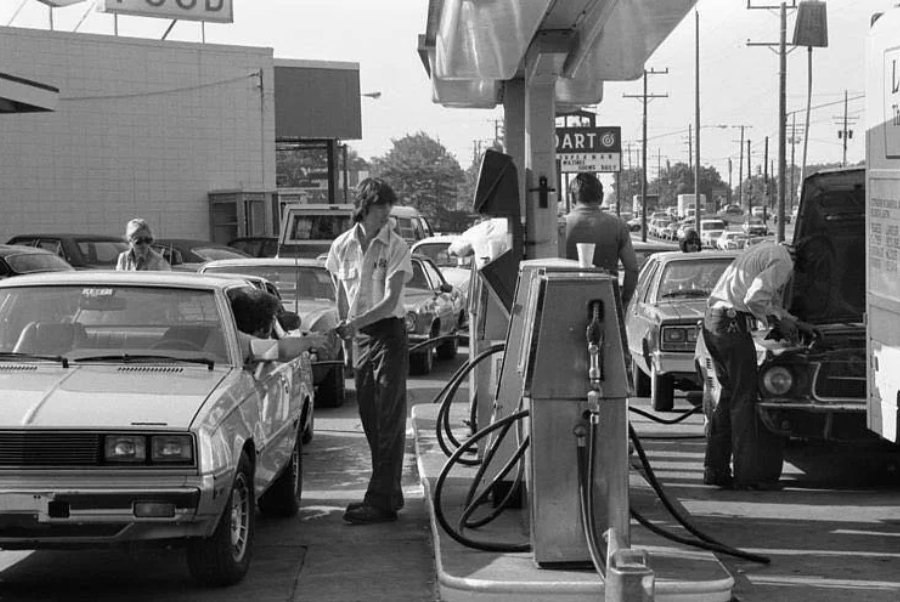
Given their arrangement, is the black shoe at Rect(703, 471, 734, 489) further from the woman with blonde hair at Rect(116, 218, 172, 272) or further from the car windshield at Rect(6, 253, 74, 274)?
the car windshield at Rect(6, 253, 74, 274)

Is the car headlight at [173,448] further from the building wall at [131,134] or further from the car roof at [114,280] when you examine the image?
the building wall at [131,134]

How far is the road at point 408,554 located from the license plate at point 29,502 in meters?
0.81

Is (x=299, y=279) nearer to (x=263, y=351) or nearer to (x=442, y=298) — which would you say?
(x=442, y=298)

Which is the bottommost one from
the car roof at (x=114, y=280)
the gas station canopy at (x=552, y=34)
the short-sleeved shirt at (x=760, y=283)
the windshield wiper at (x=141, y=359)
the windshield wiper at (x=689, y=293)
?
the windshield wiper at (x=689, y=293)

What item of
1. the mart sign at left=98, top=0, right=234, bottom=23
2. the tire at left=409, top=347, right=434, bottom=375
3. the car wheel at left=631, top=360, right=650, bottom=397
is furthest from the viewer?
the mart sign at left=98, top=0, right=234, bottom=23

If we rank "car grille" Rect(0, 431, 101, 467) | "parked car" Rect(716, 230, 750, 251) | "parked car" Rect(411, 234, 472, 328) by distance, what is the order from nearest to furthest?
1. "car grille" Rect(0, 431, 101, 467)
2. "parked car" Rect(411, 234, 472, 328)
3. "parked car" Rect(716, 230, 750, 251)

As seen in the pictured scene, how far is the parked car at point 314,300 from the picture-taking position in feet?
45.4

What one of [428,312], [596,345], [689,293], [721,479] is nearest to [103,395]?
[596,345]

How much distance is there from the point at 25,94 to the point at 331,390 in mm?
15013

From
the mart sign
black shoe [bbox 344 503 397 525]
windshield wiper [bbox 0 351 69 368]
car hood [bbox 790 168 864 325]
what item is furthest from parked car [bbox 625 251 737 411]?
the mart sign

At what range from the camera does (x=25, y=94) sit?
2673 centimetres

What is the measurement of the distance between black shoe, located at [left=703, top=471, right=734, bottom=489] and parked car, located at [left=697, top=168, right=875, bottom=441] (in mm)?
490

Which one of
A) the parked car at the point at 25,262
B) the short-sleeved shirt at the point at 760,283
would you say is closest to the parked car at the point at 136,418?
the short-sleeved shirt at the point at 760,283

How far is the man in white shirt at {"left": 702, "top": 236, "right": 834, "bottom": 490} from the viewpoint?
9289 millimetres
